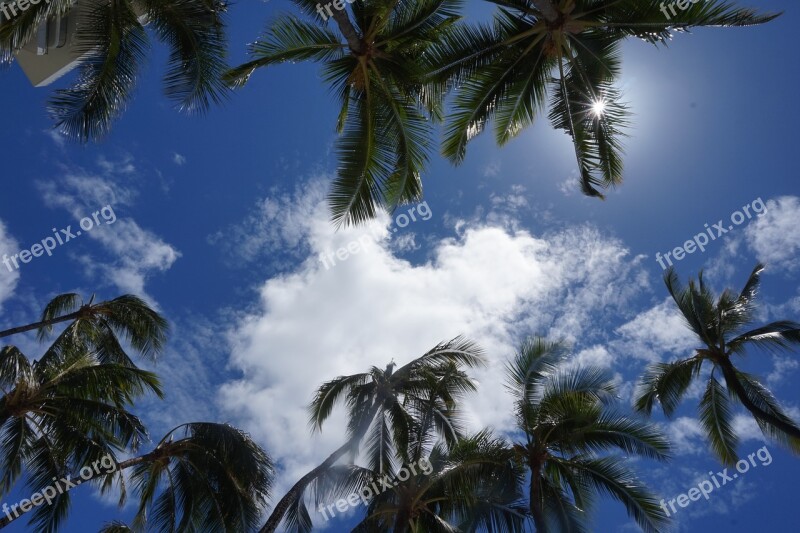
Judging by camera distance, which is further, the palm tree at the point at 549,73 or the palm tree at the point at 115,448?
the palm tree at the point at 115,448

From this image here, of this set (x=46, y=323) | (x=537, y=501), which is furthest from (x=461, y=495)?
(x=46, y=323)

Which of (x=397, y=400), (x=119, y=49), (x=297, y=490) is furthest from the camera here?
(x=397, y=400)

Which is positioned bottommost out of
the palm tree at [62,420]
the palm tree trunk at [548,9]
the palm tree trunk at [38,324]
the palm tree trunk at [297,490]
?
the palm tree trunk at [297,490]

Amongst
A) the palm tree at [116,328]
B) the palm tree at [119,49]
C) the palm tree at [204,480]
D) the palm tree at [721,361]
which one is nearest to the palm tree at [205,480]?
the palm tree at [204,480]

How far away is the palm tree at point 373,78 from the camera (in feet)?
35.9

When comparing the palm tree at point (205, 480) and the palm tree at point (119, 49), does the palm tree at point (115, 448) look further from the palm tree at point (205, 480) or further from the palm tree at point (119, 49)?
the palm tree at point (119, 49)

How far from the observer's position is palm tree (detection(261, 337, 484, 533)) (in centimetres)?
1653

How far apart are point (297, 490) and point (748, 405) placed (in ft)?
36.6

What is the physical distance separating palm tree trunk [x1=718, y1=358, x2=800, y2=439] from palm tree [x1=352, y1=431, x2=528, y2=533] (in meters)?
5.86

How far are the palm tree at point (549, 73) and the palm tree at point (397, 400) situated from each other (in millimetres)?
6829

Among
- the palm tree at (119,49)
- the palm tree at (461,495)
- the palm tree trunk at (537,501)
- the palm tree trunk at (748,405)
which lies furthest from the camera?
the palm tree trunk at (748,405)

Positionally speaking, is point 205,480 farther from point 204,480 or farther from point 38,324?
point 38,324

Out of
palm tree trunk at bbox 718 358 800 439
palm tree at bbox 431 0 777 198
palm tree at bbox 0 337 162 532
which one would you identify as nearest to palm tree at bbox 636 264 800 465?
palm tree trunk at bbox 718 358 800 439

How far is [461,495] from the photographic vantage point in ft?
42.4
